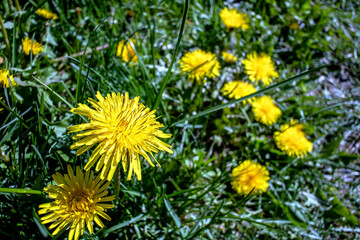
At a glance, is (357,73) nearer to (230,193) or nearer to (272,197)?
(272,197)

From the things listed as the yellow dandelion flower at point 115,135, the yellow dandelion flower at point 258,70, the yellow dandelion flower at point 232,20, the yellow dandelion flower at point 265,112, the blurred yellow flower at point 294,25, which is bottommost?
the yellow dandelion flower at point 265,112

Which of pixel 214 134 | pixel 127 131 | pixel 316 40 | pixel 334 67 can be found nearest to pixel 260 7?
pixel 316 40

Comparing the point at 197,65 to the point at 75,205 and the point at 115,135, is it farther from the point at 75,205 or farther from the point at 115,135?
the point at 75,205

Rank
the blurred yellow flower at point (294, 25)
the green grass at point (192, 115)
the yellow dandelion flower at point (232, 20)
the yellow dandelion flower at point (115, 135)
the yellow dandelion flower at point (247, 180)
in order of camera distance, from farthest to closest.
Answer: the blurred yellow flower at point (294, 25)
the yellow dandelion flower at point (232, 20)
the yellow dandelion flower at point (247, 180)
the green grass at point (192, 115)
the yellow dandelion flower at point (115, 135)

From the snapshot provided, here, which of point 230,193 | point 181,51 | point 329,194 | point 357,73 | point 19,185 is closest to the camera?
point 19,185

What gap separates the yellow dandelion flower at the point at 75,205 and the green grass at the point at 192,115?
11 cm

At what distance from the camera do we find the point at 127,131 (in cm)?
124

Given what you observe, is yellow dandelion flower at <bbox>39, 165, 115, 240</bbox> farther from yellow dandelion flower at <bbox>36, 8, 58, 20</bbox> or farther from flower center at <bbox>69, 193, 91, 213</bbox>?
yellow dandelion flower at <bbox>36, 8, 58, 20</bbox>

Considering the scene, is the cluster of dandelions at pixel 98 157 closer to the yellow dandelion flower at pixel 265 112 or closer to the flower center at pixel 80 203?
the flower center at pixel 80 203

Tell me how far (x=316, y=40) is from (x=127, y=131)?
311cm

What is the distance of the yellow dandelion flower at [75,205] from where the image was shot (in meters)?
1.19

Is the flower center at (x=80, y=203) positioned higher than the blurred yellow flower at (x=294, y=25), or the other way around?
the blurred yellow flower at (x=294, y=25)

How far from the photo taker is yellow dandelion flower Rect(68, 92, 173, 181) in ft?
3.89

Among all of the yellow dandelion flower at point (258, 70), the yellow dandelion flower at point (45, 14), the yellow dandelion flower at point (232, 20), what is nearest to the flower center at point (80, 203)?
the yellow dandelion flower at point (45, 14)
